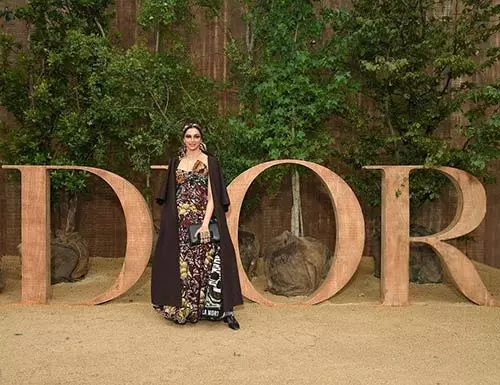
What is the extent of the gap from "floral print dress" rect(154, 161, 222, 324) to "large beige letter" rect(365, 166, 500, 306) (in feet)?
4.78

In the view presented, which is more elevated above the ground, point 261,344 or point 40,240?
point 40,240

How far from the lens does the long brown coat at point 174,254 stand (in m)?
4.35

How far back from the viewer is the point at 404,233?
4863 millimetres

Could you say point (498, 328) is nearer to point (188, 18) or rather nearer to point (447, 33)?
point (447, 33)

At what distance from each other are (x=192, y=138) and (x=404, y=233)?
1.93 m

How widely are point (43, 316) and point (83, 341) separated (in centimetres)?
73

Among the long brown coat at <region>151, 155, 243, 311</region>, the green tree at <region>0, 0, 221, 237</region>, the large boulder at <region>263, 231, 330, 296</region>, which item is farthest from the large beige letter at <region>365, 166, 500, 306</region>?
the green tree at <region>0, 0, 221, 237</region>

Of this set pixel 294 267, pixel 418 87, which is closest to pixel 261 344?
pixel 294 267

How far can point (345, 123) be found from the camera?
244 inches

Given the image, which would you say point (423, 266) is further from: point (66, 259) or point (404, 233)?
point (66, 259)

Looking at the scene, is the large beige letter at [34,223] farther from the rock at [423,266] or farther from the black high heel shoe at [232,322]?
the rock at [423,266]

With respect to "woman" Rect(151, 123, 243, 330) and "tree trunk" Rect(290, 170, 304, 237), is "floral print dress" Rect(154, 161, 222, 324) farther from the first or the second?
"tree trunk" Rect(290, 170, 304, 237)

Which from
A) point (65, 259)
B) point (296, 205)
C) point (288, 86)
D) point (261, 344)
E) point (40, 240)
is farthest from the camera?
point (65, 259)

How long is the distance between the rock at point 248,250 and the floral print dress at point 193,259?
52.6 inches
